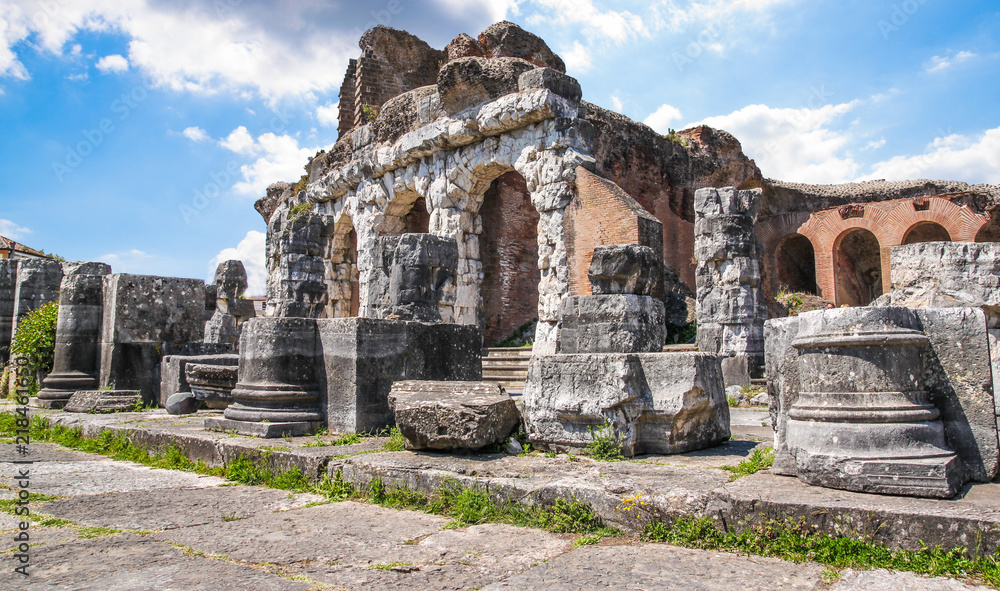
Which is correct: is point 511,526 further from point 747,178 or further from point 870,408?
point 747,178

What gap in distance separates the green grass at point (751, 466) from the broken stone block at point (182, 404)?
6.12m

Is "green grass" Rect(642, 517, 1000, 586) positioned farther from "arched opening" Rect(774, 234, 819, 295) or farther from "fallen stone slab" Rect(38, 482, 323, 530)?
"arched opening" Rect(774, 234, 819, 295)

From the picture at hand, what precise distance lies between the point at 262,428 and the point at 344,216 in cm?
1325

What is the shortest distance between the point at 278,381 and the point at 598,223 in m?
7.26

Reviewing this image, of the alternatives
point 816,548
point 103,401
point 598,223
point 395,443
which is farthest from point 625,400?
point 598,223

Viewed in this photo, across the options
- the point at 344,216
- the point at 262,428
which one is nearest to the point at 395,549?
the point at 262,428

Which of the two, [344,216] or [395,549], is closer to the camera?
[395,549]

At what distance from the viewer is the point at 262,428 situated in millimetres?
5395

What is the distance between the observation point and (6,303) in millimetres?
13633

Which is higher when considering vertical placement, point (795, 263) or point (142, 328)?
point (795, 263)

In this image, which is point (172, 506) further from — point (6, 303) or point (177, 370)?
point (6, 303)

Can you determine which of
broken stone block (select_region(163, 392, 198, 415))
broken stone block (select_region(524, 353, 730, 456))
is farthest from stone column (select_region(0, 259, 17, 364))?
broken stone block (select_region(524, 353, 730, 456))

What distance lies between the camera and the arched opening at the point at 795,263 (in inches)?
938

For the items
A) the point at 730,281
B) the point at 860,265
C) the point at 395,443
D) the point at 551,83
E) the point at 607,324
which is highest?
the point at 551,83
